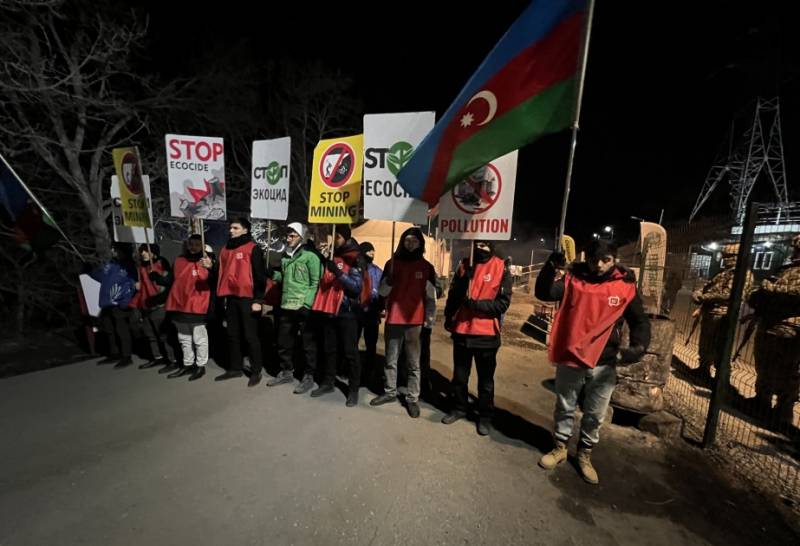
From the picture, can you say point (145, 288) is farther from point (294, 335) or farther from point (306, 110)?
point (306, 110)

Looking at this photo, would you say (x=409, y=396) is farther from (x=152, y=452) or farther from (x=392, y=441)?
(x=152, y=452)

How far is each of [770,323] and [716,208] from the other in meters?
52.3

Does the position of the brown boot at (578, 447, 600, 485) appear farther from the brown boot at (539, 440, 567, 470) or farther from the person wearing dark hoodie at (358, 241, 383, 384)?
the person wearing dark hoodie at (358, 241, 383, 384)

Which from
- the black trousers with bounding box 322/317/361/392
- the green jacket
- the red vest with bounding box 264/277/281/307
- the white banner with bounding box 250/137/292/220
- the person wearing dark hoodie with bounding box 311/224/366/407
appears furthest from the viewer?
the red vest with bounding box 264/277/281/307

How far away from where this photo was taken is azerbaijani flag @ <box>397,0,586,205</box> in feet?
9.14

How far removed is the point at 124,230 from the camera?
644 cm

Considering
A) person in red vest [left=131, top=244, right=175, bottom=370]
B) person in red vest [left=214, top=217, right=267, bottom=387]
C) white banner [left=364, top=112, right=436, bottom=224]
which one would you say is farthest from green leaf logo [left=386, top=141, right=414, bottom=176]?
person in red vest [left=131, top=244, right=175, bottom=370]

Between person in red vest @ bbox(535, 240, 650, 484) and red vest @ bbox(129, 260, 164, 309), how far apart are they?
17.9 feet

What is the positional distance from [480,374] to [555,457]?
1020 mm

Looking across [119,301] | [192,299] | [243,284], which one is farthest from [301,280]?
[119,301]

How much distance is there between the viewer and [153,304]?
17.5ft

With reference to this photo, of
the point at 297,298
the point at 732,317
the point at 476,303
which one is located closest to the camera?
the point at 732,317

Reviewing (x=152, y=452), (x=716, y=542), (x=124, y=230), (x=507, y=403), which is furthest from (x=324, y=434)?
(x=124, y=230)

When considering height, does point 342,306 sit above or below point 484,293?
below
